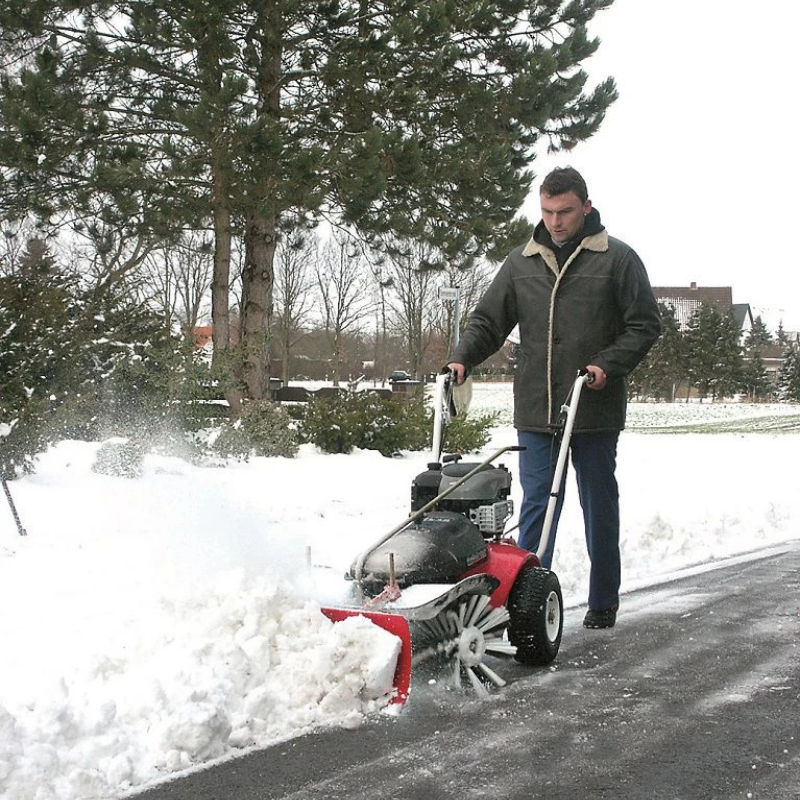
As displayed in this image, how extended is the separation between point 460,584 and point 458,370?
1375mm

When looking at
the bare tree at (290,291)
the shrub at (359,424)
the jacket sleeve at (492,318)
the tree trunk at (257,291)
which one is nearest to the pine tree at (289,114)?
the tree trunk at (257,291)

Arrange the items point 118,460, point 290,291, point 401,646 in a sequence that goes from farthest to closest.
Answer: point 290,291, point 118,460, point 401,646

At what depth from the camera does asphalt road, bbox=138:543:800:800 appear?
10.1ft

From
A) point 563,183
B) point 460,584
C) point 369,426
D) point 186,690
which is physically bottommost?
point 186,690

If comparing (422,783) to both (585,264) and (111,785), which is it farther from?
(585,264)

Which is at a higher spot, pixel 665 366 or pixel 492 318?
pixel 665 366

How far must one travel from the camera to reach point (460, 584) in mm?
3928

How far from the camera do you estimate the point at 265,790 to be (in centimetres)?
304

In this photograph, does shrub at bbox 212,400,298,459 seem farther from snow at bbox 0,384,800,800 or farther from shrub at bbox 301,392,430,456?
snow at bbox 0,384,800,800

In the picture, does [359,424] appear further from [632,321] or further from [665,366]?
[665,366]

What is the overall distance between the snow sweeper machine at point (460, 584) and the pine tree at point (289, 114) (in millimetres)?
9188

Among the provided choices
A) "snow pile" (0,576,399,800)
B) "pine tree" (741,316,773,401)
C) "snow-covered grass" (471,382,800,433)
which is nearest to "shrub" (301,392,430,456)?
"snow-covered grass" (471,382,800,433)

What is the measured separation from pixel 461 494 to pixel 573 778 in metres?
1.52

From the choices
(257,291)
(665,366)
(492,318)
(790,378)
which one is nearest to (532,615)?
(492,318)
